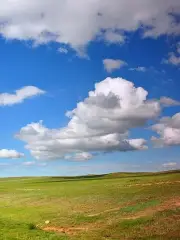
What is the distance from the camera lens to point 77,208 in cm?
5981

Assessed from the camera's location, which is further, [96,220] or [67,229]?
[96,220]

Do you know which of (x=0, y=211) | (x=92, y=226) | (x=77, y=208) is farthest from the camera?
(x=0, y=211)

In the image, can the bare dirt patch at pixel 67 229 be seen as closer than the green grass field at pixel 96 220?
No

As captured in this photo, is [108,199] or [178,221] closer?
[178,221]

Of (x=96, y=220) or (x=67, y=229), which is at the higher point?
(x=96, y=220)

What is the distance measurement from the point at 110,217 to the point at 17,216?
15.7 meters

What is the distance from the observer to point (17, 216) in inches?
2210

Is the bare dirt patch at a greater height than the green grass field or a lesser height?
lesser

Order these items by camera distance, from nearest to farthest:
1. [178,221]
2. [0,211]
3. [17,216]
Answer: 1. [178,221]
2. [17,216]
3. [0,211]

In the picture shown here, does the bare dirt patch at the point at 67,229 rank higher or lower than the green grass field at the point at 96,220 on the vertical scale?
lower

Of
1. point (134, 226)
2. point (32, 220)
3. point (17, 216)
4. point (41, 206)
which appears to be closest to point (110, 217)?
point (134, 226)

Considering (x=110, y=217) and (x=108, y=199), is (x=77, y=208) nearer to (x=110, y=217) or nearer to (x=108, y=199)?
(x=108, y=199)

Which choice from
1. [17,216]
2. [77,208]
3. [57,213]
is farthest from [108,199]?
[17,216]

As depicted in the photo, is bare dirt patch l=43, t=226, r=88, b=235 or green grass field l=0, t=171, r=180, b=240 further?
bare dirt patch l=43, t=226, r=88, b=235
